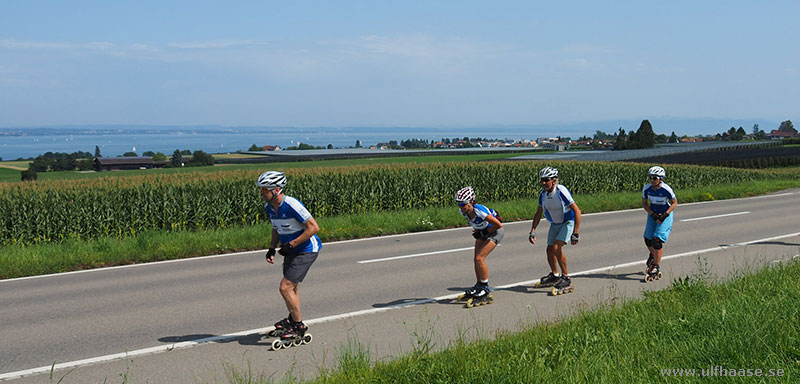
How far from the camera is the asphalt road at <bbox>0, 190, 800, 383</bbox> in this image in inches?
267

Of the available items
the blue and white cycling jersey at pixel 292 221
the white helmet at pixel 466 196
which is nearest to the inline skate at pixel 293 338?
A: the blue and white cycling jersey at pixel 292 221

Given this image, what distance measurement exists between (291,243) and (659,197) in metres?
6.55

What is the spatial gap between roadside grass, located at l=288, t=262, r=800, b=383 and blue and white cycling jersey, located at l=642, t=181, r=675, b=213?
3.06 m

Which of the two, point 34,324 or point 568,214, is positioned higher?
point 568,214

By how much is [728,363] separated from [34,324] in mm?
8385

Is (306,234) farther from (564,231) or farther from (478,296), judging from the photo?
(564,231)

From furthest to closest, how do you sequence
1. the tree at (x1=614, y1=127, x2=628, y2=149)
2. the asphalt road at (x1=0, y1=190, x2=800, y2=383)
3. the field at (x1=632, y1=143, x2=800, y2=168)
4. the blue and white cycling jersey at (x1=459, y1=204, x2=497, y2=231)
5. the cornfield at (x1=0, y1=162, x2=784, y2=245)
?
the tree at (x1=614, y1=127, x2=628, y2=149), the field at (x1=632, y1=143, x2=800, y2=168), the cornfield at (x1=0, y1=162, x2=784, y2=245), the blue and white cycling jersey at (x1=459, y1=204, x2=497, y2=231), the asphalt road at (x1=0, y1=190, x2=800, y2=383)

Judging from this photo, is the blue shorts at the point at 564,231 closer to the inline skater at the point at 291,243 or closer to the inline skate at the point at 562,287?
the inline skate at the point at 562,287

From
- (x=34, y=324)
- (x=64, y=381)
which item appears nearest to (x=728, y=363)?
(x=64, y=381)

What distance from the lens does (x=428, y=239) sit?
15664mm

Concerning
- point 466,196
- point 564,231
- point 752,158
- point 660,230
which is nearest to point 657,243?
point 660,230

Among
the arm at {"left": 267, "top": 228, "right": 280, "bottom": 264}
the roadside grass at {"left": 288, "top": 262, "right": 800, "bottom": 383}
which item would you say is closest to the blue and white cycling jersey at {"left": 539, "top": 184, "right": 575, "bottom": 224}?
the roadside grass at {"left": 288, "top": 262, "right": 800, "bottom": 383}

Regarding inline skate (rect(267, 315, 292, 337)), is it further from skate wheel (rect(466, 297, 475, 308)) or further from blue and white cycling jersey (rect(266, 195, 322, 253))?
skate wheel (rect(466, 297, 475, 308))

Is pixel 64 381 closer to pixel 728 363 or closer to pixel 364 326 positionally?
pixel 364 326
